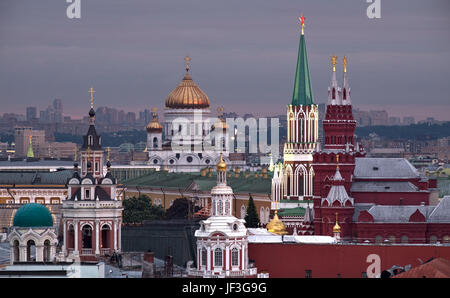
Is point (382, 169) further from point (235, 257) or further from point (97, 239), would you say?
point (235, 257)

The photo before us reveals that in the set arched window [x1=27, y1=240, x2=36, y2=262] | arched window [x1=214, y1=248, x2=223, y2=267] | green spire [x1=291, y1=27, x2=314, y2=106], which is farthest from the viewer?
green spire [x1=291, y1=27, x2=314, y2=106]

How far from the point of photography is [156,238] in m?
82.0

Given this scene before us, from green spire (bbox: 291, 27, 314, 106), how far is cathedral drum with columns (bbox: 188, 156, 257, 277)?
32306mm

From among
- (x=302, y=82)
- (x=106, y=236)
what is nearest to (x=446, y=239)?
(x=106, y=236)

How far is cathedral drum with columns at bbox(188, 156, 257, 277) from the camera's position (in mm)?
74062

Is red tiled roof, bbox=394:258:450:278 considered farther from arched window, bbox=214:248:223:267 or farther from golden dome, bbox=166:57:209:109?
golden dome, bbox=166:57:209:109

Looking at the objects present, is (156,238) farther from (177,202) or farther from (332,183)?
(177,202)

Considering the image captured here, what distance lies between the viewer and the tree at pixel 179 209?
370ft

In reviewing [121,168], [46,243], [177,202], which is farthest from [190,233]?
[121,168]

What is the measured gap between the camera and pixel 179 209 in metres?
117

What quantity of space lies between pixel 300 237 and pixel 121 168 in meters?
69.9

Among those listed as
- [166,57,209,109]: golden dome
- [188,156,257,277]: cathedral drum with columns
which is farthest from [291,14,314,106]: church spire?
[166,57,209,109]: golden dome

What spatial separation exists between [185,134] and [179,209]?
38222 millimetres
